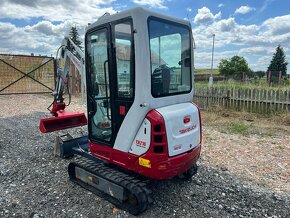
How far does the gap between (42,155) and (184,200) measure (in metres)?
3.20

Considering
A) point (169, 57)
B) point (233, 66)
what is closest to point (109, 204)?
point (169, 57)

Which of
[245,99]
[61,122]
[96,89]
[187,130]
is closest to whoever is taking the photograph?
[187,130]

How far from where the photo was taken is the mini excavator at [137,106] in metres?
3.23

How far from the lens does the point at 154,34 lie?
11.1 ft

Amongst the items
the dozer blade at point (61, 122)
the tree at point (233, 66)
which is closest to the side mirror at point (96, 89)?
the dozer blade at point (61, 122)

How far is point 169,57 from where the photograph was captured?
3.71 meters

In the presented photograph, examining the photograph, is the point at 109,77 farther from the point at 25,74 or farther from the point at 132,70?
the point at 25,74

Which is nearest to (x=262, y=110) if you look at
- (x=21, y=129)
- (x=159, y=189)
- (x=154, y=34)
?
(x=159, y=189)

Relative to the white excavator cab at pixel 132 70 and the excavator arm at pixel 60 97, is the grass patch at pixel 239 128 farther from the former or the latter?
the excavator arm at pixel 60 97

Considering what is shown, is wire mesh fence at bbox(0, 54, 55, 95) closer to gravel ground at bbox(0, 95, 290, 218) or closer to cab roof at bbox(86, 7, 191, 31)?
gravel ground at bbox(0, 95, 290, 218)

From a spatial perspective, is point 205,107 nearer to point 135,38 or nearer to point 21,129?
point 21,129

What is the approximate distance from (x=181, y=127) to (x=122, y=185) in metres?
1.10

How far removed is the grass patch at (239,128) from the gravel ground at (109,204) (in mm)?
2561

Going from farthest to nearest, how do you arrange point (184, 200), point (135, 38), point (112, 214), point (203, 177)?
1. point (203, 177)
2. point (184, 200)
3. point (112, 214)
4. point (135, 38)
